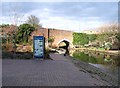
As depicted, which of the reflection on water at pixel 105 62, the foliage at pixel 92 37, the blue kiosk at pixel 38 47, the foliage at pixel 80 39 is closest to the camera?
the reflection on water at pixel 105 62

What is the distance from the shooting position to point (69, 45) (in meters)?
67.9

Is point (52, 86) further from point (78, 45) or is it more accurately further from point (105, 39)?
point (78, 45)

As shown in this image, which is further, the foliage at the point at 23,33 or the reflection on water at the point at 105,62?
the foliage at the point at 23,33

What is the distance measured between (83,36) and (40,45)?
50.7 m

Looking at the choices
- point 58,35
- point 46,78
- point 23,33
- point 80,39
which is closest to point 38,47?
point 46,78

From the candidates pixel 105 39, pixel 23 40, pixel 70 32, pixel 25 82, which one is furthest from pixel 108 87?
pixel 70 32

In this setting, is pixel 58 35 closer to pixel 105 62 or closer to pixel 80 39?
pixel 80 39

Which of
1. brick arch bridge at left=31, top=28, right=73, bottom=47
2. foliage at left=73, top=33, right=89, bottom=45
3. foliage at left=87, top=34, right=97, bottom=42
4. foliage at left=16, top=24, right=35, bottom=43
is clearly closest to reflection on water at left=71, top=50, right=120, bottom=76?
foliage at left=16, top=24, right=35, bottom=43

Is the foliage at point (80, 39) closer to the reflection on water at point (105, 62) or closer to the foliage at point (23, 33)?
the foliage at point (23, 33)

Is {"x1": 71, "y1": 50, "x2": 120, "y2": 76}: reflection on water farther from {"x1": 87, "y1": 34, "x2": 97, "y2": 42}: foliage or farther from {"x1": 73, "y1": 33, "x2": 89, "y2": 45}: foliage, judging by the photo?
{"x1": 87, "y1": 34, "x2": 97, "y2": 42}: foliage

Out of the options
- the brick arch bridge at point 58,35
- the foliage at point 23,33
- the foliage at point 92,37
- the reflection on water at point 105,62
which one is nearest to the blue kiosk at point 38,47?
the reflection on water at point 105,62

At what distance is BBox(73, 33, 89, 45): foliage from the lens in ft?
224

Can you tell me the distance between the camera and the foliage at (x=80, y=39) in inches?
2687

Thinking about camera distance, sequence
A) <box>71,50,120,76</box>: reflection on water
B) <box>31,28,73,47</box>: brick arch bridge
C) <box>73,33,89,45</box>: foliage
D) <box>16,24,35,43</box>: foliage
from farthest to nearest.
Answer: <box>73,33,89,45</box>: foliage
<box>31,28,73,47</box>: brick arch bridge
<box>16,24,35,43</box>: foliage
<box>71,50,120,76</box>: reflection on water
